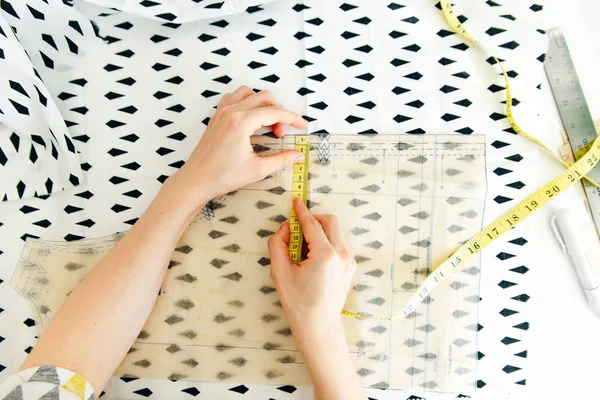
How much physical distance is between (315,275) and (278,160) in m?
0.26

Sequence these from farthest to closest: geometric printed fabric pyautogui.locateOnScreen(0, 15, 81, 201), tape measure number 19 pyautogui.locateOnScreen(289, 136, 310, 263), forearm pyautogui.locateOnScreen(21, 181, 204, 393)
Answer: tape measure number 19 pyautogui.locateOnScreen(289, 136, 310, 263), geometric printed fabric pyautogui.locateOnScreen(0, 15, 81, 201), forearm pyautogui.locateOnScreen(21, 181, 204, 393)

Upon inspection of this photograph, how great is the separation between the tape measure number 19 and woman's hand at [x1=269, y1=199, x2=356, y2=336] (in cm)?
3

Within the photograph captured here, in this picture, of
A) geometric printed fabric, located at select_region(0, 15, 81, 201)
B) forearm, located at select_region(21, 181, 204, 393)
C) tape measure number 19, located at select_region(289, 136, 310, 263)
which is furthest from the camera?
tape measure number 19, located at select_region(289, 136, 310, 263)

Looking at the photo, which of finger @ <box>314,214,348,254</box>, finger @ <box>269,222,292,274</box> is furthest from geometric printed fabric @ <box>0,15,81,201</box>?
finger @ <box>314,214,348,254</box>

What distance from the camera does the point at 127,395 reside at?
102cm

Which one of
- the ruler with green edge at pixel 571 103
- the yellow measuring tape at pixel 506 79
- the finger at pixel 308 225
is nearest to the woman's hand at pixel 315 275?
the finger at pixel 308 225

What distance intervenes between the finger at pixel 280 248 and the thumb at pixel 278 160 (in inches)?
5.5

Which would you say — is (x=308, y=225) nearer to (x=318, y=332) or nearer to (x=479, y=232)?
(x=318, y=332)

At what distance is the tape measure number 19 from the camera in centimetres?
100

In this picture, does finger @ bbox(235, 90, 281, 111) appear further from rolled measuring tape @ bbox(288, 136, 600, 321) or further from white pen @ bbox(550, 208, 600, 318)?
white pen @ bbox(550, 208, 600, 318)

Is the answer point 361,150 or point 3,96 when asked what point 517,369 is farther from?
point 3,96

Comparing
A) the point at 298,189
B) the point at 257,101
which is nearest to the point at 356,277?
the point at 298,189

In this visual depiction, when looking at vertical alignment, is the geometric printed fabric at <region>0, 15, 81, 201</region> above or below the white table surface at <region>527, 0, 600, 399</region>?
above

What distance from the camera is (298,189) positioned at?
1012 millimetres
